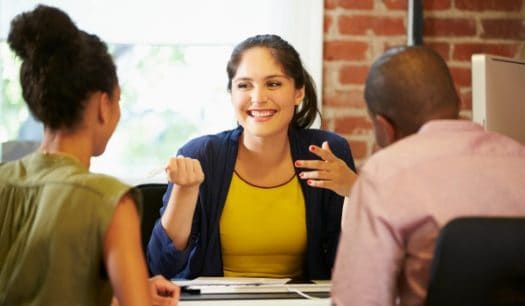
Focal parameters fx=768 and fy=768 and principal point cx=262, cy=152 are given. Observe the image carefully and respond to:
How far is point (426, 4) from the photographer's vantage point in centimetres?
273

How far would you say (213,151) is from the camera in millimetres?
2152

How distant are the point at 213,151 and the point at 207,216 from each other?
0.19 metres

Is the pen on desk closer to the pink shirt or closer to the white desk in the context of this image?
the white desk

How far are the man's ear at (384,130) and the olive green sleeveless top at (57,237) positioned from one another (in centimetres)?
44

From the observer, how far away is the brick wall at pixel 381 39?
106 inches

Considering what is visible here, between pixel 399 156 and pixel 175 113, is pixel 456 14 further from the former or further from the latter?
pixel 399 156

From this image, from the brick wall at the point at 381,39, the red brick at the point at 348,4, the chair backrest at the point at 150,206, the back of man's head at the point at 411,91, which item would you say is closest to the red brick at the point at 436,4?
the brick wall at the point at 381,39

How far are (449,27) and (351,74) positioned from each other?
0.40m

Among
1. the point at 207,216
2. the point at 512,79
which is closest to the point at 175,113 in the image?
the point at 207,216

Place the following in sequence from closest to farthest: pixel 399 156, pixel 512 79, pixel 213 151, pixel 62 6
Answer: pixel 399 156 < pixel 512 79 < pixel 213 151 < pixel 62 6

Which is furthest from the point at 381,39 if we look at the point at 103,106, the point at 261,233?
the point at 103,106

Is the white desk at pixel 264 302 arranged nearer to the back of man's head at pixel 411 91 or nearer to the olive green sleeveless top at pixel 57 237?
the olive green sleeveless top at pixel 57 237

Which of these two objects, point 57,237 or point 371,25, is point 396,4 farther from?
point 57,237

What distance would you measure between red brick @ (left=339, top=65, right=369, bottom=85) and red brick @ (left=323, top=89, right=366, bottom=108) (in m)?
0.04
